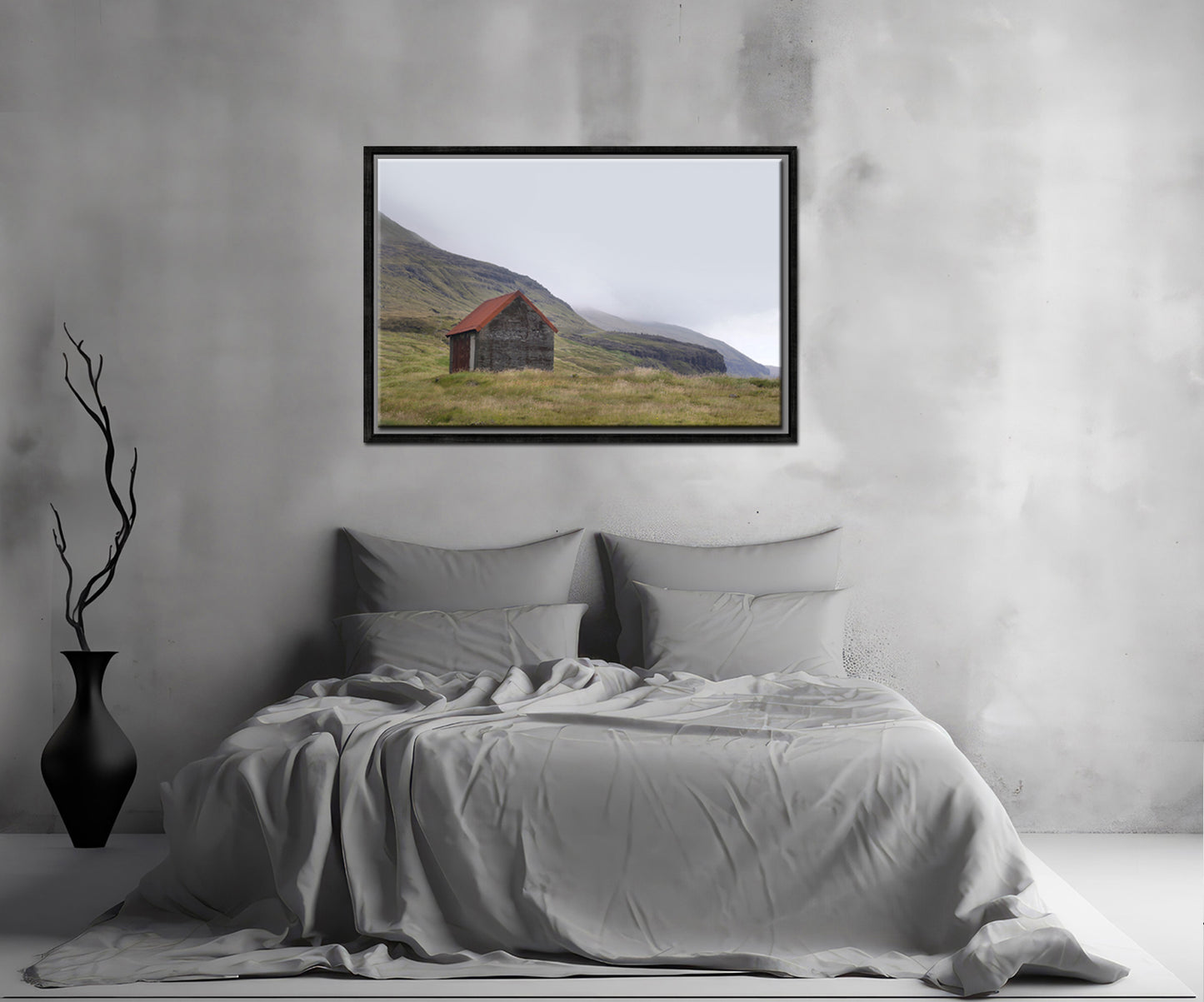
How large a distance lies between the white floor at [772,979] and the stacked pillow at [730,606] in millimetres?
1053

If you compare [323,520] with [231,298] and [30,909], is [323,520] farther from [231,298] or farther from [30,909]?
[30,909]

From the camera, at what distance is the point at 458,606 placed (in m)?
3.80

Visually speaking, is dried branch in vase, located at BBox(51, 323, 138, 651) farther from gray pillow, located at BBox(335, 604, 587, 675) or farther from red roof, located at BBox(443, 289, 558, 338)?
red roof, located at BBox(443, 289, 558, 338)

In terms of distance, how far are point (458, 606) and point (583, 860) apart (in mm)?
1432

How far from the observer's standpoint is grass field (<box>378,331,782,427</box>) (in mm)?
4105

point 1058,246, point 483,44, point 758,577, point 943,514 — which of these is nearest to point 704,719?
point 758,577

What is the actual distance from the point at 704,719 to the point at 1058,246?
2432mm

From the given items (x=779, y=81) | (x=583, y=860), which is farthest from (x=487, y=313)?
(x=583, y=860)

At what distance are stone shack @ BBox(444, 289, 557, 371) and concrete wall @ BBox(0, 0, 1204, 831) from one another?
1.29 ft

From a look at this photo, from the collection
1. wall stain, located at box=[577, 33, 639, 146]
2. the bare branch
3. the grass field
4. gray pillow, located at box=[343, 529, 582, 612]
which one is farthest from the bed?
wall stain, located at box=[577, 33, 639, 146]

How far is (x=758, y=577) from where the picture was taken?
12.7 feet

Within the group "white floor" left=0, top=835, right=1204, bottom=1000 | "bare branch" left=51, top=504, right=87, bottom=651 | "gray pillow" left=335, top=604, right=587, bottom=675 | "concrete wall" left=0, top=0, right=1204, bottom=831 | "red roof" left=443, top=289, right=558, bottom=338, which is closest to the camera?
"white floor" left=0, top=835, right=1204, bottom=1000

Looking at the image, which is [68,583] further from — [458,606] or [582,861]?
[582,861]

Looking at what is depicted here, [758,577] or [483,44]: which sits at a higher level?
[483,44]
